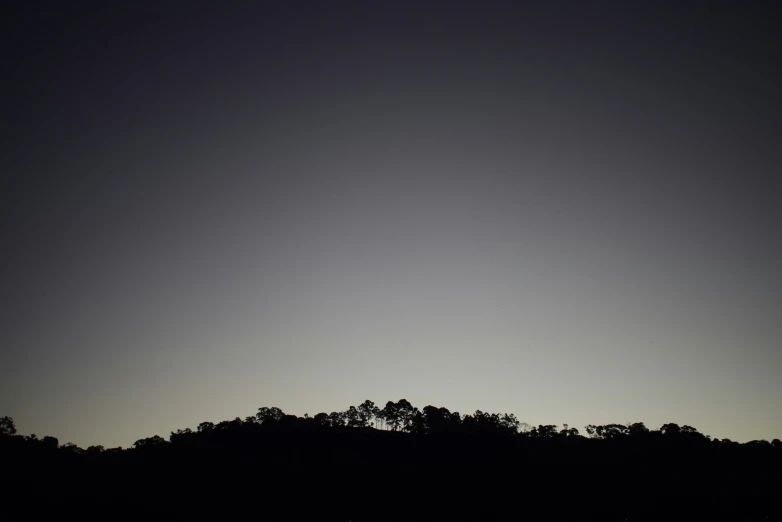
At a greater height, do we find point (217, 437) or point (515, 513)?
point (217, 437)

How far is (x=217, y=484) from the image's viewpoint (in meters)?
99.8

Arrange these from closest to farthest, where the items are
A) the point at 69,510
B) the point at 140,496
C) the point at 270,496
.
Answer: the point at 69,510
the point at 140,496
the point at 270,496

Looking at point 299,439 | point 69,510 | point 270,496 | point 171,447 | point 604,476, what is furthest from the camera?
point 299,439

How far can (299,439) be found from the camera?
472ft

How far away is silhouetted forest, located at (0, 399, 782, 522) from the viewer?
88.4m

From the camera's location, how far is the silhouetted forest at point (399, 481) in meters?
88.4

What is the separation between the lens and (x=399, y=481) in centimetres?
10594

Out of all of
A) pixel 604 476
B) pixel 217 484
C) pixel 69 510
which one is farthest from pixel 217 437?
pixel 604 476

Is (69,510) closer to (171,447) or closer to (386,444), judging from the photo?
(171,447)

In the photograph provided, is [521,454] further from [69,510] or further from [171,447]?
Result: [69,510]

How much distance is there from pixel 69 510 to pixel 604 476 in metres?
116

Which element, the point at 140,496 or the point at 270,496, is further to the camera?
the point at 270,496

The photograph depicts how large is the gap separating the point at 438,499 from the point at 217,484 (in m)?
50.1

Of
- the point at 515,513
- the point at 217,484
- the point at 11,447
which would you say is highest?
the point at 11,447
